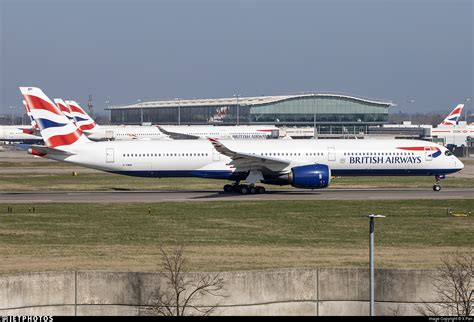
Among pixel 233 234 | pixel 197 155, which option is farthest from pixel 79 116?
pixel 233 234

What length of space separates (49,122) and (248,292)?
36241mm

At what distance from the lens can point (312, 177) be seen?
54.4 metres

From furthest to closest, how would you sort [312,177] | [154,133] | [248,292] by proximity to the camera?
[154,133] → [312,177] → [248,292]

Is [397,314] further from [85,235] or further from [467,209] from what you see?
[467,209]

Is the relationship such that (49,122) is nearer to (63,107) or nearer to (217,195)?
(217,195)

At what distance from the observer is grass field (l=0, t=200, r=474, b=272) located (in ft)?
105

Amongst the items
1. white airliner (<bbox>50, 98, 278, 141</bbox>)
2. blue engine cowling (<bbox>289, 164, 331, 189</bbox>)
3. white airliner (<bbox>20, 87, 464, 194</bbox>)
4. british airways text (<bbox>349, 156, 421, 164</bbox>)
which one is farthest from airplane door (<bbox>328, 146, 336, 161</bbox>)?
white airliner (<bbox>50, 98, 278, 141</bbox>)

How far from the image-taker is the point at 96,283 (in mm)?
25422

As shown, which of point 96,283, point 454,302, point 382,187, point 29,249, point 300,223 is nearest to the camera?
point 454,302

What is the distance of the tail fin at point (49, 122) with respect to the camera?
58156mm

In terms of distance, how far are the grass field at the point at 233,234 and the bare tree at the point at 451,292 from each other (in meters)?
5.58

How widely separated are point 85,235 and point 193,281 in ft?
48.5

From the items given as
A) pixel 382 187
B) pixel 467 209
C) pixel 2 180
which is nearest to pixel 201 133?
pixel 2 180

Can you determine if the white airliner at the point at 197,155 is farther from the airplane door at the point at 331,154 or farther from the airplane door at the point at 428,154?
the airplane door at the point at 428,154
